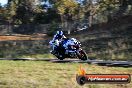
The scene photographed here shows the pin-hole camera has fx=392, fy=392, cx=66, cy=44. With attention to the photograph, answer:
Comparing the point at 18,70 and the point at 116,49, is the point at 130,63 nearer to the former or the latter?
the point at 116,49

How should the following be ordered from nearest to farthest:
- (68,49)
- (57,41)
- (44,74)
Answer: (68,49) → (57,41) → (44,74)

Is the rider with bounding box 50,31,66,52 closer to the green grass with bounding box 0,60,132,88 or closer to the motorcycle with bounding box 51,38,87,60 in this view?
the motorcycle with bounding box 51,38,87,60

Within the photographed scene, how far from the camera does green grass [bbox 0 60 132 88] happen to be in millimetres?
24297

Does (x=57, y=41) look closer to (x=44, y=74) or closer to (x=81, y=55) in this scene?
(x=81, y=55)

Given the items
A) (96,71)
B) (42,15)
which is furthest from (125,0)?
(96,71)

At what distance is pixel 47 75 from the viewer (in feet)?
86.3

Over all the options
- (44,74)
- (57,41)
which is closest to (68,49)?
(57,41)

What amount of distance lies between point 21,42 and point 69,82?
13.0 feet

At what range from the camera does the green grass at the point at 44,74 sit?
24.3 m

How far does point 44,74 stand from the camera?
2645 centimetres

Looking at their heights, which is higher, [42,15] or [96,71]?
[42,15]

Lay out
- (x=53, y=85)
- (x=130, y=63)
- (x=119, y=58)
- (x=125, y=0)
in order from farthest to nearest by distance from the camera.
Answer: (x=125, y=0)
(x=119, y=58)
(x=130, y=63)
(x=53, y=85)

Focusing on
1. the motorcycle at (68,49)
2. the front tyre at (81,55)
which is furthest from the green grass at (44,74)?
the motorcycle at (68,49)

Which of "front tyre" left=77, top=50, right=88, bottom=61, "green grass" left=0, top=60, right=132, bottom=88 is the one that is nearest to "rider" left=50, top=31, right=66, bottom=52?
"front tyre" left=77, top=50, right=88, bottom=61
